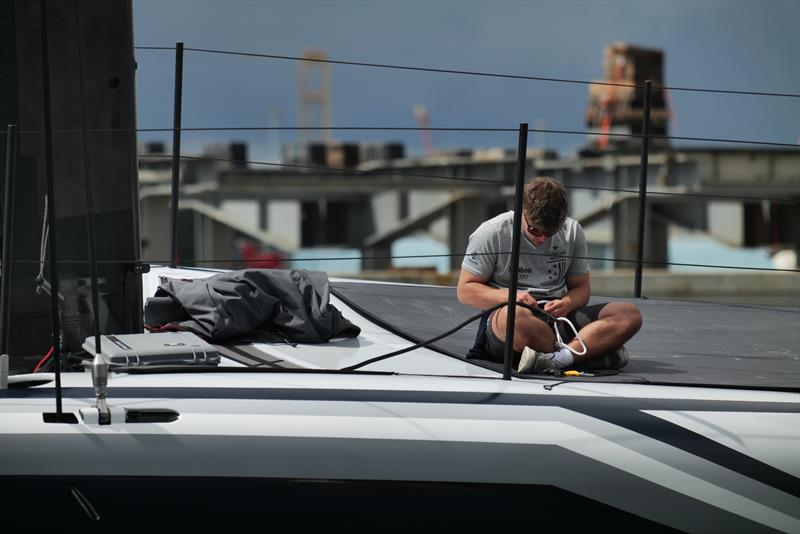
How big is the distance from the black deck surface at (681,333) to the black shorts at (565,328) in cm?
22

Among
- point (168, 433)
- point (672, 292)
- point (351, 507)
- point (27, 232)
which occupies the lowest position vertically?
point (672, 292)

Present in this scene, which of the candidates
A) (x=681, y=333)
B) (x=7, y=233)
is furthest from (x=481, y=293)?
(x=7, y=233)

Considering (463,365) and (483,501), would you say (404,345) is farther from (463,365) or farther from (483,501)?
(483,501)

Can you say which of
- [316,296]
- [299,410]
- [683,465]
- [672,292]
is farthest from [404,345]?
[672,292]

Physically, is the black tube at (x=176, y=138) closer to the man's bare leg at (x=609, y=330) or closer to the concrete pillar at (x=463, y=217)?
the man's bare leg at (x=609, y=330)

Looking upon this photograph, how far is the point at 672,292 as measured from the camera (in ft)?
77.6

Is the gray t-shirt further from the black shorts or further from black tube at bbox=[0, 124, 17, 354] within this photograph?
black tube at bbox=[0, 124, 17, 354]

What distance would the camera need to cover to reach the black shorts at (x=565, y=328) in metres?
4.02

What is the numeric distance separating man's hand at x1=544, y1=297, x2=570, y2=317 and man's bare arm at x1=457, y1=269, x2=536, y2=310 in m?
0.06

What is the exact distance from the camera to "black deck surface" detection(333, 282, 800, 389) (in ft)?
13.1

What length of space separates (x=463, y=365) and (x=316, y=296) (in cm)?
73

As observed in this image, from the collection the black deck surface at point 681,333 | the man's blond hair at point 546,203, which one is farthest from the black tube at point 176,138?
the man's blond hair at point 546,203

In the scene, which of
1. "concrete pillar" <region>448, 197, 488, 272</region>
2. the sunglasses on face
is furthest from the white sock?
"concrete pillar" <region>448, 197, 488, 272</region>

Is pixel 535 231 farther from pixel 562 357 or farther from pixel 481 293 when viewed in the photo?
pixel 562 357
